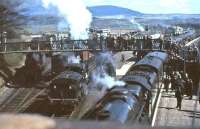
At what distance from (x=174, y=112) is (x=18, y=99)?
28.6 feet

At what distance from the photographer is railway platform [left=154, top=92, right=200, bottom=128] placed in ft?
54.6

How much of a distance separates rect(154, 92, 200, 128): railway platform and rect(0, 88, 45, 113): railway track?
6408mm

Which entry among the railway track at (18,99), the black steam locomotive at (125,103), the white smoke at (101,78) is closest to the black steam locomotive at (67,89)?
the white smoke at (101,78)

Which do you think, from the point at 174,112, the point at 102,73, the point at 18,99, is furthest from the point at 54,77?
the point at 174,112

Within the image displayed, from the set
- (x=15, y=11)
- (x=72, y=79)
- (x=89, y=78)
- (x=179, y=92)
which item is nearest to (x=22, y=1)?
(x=15, y=11)

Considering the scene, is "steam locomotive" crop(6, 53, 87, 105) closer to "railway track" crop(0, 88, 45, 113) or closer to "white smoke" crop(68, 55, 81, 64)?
"white smoke" crop(68, 55, 81, 64)

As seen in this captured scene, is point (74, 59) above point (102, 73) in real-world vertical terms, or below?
above

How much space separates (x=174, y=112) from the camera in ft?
61.9

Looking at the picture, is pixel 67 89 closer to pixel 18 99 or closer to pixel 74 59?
pixel 18 99

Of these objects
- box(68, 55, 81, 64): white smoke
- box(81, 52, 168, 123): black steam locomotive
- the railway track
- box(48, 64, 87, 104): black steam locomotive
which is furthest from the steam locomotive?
box(81, 52, 168, 123): black steam locomotive

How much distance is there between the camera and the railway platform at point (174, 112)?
16644mm

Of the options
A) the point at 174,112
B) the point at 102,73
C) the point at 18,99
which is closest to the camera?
the point at 174,112

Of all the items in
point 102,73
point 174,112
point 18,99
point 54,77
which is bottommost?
point 18,99

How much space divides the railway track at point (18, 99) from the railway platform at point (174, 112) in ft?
21.0
